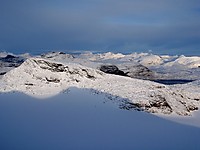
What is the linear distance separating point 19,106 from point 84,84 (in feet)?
24.5

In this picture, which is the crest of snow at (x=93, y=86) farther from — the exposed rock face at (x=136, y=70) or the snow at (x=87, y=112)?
the exposed rock face at (x=136, y=70)

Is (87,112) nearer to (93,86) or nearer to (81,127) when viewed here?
(81,127)

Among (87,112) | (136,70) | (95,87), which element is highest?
(136,70)

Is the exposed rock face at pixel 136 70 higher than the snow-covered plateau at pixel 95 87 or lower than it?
higher

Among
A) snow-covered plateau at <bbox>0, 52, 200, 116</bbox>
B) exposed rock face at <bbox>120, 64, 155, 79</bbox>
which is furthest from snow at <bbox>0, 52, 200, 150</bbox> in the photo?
exposed rock face at <bbox>120, 64, 155, 79</bbox>

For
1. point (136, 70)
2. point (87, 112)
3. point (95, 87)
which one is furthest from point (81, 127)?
point (136, 70)

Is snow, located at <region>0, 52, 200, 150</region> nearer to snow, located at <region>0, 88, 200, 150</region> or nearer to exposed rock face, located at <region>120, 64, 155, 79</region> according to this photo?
snow, located at <region>0, 88, 200, 150</region>

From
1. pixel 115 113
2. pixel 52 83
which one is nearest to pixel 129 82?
pixel 52 83

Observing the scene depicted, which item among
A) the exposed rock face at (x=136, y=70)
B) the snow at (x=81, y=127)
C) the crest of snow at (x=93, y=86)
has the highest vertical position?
the exposed rock face at (x=136, y=70)

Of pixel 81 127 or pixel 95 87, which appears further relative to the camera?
pixel 95 87

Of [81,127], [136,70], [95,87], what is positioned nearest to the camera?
[81,127]

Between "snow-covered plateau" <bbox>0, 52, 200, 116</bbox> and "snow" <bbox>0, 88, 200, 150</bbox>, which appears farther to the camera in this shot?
"snow-covered plateau" <bbox>0, 52, 200, 116</bbox>

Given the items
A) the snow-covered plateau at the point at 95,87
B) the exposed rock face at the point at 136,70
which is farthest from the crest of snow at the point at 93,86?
the exposed rock face at the point at 136,70

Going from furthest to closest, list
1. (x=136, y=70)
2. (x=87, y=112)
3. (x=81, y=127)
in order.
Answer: (x=136, y=70) < (x=87, y=112) < (x=81, y=127)
